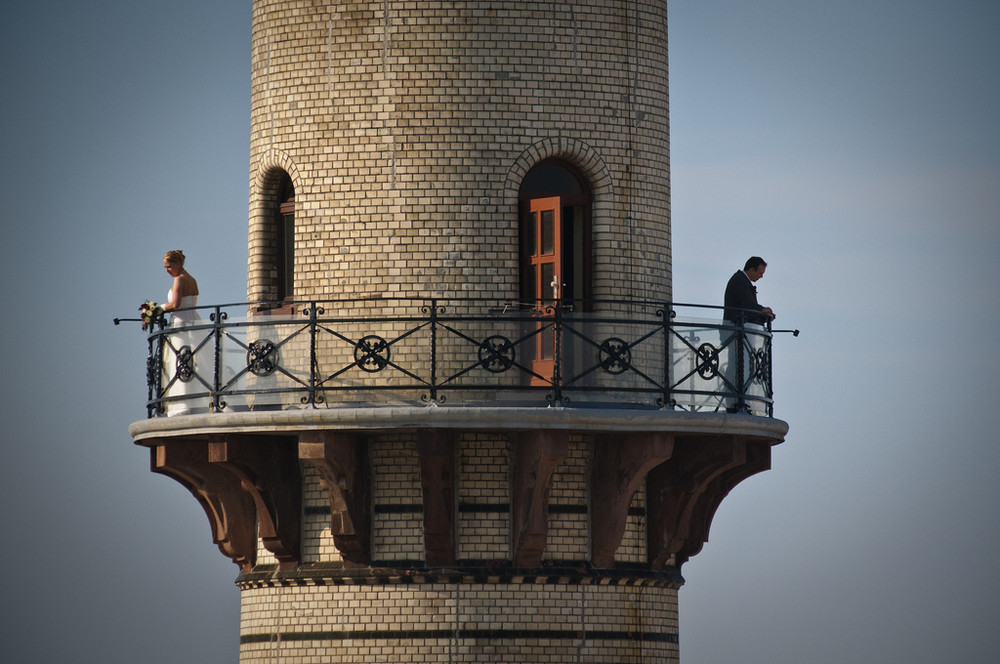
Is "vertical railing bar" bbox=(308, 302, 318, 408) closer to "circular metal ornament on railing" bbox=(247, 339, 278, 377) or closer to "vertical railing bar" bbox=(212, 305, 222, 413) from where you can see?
"circular metal ornament on railing" bbox=(247, 339, 278, 377)

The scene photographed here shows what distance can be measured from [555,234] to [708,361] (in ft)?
7.75

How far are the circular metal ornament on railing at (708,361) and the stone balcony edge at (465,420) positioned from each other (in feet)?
1.91

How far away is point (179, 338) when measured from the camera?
25.6 metres

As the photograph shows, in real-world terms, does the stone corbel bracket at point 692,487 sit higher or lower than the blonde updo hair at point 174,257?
lower

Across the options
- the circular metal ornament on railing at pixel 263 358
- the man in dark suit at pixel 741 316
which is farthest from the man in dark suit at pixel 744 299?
the circular metal ornament on railing at pixel 263 358

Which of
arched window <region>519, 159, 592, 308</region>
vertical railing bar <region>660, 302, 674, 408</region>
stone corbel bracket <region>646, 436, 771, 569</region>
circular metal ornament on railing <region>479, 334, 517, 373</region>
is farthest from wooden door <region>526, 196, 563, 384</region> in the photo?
stone corbel bracket <region>646, 436, 771, 569</region>

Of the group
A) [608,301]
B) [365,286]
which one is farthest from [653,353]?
[365,286]

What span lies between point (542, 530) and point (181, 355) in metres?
4.69

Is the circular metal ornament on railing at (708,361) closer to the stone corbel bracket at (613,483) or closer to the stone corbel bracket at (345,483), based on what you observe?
the stone corbel bracket at (613,483)

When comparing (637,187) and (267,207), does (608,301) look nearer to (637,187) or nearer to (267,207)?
(637,187)

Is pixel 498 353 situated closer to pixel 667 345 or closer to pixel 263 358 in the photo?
pixel 667 345

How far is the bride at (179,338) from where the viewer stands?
1000 inches

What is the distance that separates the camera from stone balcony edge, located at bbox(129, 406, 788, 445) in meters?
23.9

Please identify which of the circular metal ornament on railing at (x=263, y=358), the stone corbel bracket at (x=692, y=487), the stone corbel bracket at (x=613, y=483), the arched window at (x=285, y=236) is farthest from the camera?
the arched window at (x=285, y=236)
